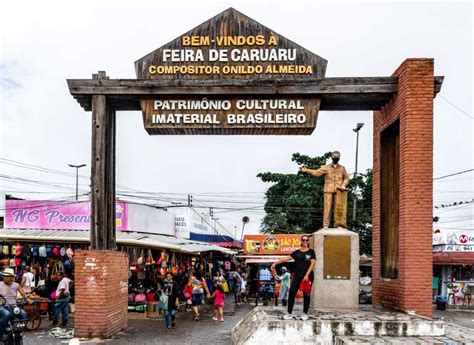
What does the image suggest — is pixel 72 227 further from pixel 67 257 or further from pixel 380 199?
pixel 380 199

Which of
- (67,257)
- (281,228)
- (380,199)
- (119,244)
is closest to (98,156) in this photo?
(380,199)

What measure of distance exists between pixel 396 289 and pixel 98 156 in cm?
737

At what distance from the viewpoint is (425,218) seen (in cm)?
1270

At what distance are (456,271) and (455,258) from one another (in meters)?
1.54

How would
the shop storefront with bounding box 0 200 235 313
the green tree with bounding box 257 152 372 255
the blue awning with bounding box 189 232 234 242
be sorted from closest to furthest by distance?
the shop storefront with bounding box 0 200 235 313 < the green tree with bounding box 257 152 372 255 < the blue awning with bounding box 189 232 234 242

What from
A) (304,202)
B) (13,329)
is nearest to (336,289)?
(13,329)

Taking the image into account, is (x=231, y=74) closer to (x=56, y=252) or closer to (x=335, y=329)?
(x=335, y=329)

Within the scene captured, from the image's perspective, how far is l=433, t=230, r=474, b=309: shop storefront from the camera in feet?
94.3

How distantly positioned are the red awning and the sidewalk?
41.2 feet

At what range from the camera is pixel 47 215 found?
1133 inches

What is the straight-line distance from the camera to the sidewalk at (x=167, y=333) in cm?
1376

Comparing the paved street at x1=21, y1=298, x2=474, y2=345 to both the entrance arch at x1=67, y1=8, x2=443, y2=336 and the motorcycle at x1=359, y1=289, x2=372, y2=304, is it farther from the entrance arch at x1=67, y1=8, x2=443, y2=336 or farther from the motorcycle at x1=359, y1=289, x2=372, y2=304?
the motorcycle at x1=359, y1=289, x2=372, y2=304

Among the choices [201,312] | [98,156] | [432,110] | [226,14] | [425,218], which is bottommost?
[201,312]

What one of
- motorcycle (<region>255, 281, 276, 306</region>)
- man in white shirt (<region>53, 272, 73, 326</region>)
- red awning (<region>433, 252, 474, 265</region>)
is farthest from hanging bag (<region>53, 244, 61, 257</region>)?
red awning (<region>433, 252, 474, 265</region>)
